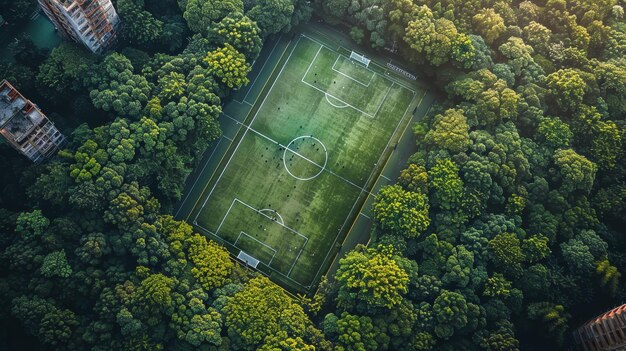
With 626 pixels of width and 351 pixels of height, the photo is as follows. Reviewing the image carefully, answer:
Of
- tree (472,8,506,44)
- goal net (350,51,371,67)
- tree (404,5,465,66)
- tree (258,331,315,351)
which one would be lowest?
tree (258,331,315,351)

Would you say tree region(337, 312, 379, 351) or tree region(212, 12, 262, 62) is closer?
tree region(337, 312, 379, 351)

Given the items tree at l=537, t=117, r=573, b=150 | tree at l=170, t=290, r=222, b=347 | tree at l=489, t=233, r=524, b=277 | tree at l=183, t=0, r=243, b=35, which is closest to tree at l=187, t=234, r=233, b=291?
tree at l=170, t=290, r=222, b=347

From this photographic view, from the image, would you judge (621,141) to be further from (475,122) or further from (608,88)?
(475,122)

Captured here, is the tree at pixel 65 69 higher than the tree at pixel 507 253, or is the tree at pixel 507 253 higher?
the tree at pixel 507 253

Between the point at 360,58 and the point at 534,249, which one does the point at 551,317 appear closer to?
the point at 534,249

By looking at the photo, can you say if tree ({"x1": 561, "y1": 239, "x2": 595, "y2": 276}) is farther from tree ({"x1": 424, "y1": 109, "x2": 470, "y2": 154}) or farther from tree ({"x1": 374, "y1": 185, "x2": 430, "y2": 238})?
tree ({"x1": 424, "y1": 109, "x2": 470, "y2": 154})

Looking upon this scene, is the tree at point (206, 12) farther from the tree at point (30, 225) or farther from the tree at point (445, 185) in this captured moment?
the tree at point (445, 185)

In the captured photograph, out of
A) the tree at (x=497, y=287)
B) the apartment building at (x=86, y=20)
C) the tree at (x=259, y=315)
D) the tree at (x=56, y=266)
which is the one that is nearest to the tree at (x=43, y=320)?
the tree at (x=56, y=266)
